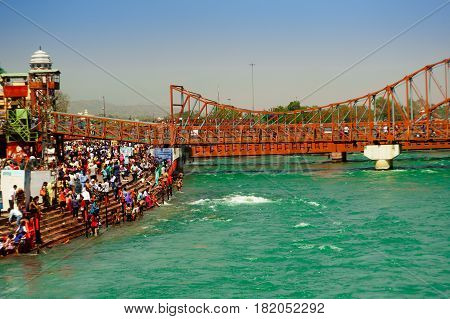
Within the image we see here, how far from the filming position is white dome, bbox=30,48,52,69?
89.8 metres

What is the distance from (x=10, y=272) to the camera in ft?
79.6

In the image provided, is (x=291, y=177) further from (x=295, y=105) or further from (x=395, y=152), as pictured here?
(x=295, y=105)

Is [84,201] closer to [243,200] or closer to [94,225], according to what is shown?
[94,225]

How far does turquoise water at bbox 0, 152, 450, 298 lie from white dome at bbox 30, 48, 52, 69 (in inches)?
1935

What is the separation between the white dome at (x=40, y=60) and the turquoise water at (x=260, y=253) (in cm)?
4914

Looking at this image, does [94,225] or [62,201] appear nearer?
[94,225]

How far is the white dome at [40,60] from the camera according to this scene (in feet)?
295

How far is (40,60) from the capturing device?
90.6 meters

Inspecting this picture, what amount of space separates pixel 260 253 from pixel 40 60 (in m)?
70.3

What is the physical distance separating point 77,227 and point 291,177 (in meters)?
39.5

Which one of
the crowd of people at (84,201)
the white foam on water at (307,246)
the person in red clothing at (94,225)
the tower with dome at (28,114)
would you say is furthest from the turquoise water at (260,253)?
the tower with dome at (28,114)

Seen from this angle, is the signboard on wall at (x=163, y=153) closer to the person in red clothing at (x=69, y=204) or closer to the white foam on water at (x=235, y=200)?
the white foam on water at (x=235, y=200)

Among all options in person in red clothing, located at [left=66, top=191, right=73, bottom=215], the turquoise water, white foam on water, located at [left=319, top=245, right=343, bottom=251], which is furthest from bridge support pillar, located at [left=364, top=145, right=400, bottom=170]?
person in red clothing, located at [left=66, top=191, right=73, bottom=215]

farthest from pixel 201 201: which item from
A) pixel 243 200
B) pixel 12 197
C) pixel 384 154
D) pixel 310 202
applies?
pixel 384 154
